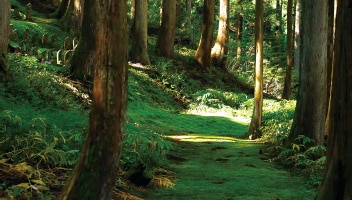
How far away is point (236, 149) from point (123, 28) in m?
7.51

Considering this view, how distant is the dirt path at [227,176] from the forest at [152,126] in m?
0.03

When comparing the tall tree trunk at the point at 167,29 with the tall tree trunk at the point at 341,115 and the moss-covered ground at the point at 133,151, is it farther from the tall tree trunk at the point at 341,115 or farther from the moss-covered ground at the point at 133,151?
the tall tree trunk at the point at 341,115

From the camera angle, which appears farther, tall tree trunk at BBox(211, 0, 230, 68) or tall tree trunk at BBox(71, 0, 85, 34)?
tall tree trunk at BBox(211, 0, 230, 68)

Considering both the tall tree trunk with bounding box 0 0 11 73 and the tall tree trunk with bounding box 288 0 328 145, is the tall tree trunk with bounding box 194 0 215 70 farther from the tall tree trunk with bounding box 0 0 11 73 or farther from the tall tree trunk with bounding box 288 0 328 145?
the tall tree trunk with bounding box 288 0 328 145

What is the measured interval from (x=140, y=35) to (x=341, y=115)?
60.2ft

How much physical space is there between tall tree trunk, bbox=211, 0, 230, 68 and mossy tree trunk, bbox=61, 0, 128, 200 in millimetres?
22071

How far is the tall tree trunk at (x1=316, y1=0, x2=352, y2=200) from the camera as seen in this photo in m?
4.02

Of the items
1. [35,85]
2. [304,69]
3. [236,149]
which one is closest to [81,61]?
[35,85]

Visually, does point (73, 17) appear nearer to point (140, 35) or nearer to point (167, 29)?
point (140, 35)

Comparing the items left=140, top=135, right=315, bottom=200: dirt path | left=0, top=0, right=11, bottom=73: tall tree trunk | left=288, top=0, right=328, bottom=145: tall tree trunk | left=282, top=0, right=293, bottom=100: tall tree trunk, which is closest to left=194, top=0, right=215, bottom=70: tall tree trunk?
left=282, top=0, right=293, bottom=100: tall tree trunk

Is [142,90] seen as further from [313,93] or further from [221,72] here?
[313,93]

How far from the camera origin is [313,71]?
30.4 ft

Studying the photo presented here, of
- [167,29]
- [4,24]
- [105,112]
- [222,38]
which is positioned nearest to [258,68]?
[4,24]

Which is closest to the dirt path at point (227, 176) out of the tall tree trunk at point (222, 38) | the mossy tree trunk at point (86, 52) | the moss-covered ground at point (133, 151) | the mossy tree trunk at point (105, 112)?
the moss-covered ground at point (133, 151)
